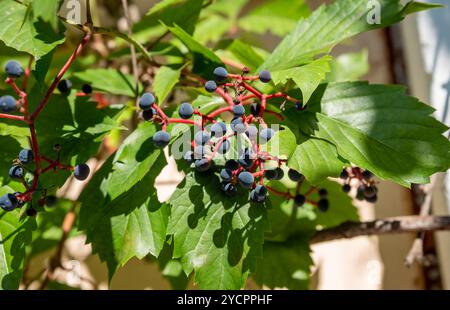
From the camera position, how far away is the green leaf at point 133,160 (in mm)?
852

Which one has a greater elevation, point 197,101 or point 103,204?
point 197,101

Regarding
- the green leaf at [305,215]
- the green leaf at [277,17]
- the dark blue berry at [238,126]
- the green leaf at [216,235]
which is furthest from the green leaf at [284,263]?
the green leaf at [277,17]

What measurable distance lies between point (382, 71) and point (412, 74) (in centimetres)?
18

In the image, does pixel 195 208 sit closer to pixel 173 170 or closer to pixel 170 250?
pixel 170 250

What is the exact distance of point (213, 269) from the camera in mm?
820

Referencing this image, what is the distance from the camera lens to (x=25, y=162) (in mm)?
838

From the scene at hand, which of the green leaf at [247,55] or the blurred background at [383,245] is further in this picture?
the blurred background at [383,245]

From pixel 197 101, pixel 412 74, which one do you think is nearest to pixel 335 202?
pixel 197 101

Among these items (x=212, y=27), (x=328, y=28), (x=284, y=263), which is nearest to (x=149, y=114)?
(x=328, y=28)

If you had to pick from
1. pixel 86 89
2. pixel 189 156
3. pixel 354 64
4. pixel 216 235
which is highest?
pixel 354 64

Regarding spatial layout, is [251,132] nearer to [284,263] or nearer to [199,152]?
[199,152]

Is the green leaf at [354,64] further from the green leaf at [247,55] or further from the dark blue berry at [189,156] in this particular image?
the dark blue berry at [189,156]

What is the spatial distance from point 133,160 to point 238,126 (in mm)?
200

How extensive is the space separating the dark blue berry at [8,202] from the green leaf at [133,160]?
141 millimetres
